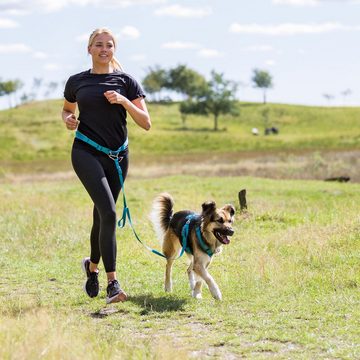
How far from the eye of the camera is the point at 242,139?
85.9m

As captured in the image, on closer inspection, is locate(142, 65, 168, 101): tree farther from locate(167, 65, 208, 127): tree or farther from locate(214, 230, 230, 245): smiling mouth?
locate(214, 230, 230, 245): smiling mouth

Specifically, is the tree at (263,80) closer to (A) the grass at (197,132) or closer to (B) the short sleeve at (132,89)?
(A) the grass at (197,132)

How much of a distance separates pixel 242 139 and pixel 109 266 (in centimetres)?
7896

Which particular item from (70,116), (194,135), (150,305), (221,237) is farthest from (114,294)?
(194,135)

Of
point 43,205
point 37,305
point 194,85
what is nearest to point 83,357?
point 37,305

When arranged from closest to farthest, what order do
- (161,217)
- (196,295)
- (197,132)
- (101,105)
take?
(101,105) → (196,295) → (161,217) → (197,132)

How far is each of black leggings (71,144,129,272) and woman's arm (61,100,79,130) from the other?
24cm

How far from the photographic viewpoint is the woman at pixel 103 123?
7.37 metres

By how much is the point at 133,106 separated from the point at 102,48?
0.69 m

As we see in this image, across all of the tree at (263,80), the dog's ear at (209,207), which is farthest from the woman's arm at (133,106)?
the tree at (263,80)

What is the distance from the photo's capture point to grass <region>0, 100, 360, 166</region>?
73.4 m

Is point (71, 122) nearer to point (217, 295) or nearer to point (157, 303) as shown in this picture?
point (157, 303)

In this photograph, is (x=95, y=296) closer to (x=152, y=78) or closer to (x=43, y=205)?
(x=43, y=205)

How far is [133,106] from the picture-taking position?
24.3 ft
